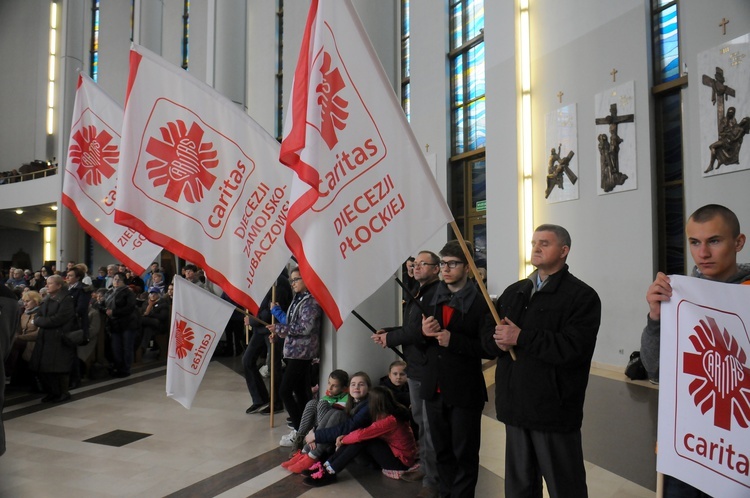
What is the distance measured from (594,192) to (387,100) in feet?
20.1

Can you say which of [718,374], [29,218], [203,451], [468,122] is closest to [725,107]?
[468,122]

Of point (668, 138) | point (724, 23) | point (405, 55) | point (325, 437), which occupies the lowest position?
point (325, 437)

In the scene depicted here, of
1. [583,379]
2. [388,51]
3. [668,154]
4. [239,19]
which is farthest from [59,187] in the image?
[583,379]

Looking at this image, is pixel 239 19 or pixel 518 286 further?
pixel 239 19

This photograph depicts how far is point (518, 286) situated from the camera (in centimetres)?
257

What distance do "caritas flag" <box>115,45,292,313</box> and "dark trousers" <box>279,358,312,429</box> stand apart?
41.8 inches

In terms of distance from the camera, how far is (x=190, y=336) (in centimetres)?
430

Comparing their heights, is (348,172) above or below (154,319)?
above

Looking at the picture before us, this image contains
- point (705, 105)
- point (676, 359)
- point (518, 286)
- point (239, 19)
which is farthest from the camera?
point (239, 19)

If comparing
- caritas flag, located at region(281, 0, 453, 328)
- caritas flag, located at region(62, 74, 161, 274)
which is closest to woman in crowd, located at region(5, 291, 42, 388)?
caritas flag, located at region(62, 74, 161, 274)

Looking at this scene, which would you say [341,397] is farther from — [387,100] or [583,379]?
[387,100]

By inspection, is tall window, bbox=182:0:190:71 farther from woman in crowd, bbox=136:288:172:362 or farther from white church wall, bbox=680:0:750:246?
white church wall, bbox=680:0:750:246

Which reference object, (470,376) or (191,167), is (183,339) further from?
(470,376)

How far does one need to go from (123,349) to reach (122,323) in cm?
43
